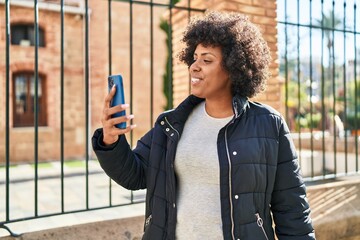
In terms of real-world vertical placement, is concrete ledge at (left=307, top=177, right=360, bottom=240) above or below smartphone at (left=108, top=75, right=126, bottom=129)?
below

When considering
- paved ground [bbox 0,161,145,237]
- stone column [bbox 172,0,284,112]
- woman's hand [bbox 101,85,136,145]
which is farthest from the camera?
stone column [bbox 172,0,284,112]

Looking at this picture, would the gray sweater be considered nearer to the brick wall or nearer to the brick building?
the brick building

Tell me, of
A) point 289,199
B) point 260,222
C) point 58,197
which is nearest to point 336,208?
point 289,199

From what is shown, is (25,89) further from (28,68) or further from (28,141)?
(28,141)

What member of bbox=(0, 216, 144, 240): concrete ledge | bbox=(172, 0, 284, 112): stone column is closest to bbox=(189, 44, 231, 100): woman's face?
bbox=(0, 216, 144, 240): concrete ledge

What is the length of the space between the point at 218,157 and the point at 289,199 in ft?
1.36

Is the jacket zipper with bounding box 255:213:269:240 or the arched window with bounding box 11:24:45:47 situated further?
the arched window with bounding box 11:24:45:47

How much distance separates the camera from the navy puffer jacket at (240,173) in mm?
1673

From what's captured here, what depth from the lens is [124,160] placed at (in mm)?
1770

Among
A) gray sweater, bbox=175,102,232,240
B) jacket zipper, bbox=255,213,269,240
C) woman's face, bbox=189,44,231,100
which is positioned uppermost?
woman's face, bbox=189,44,231,100

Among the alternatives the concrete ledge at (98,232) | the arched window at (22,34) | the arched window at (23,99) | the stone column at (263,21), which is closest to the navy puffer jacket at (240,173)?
the concrete ledge at (98,232)

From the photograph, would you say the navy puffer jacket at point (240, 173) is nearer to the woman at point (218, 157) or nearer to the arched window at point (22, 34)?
the woman at point (218, 157)

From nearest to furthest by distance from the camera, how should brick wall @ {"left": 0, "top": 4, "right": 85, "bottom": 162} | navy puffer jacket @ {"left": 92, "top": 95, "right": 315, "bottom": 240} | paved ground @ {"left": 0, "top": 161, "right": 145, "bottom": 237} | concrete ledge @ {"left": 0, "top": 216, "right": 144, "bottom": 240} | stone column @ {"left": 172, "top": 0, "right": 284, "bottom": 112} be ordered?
1. navy puffer jacket @ {"left": 92, "top": 95, "right": 315, "bottom": 240}
2. concrete ledge @ {"left": 0, "top": 216, "right": 144, "bottom": 240}
3. paved ground @ {"left": 0, "top": 161, "right": 145, "bottom": 237}
4. stone column @ {"left": 172, "top": 0, "right": 284, "bottom": 112}
5. brick wall @ {"left": 0, "top": 4, "right": 85, "bottom": 162}

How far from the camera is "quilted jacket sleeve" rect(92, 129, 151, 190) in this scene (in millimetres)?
1707
